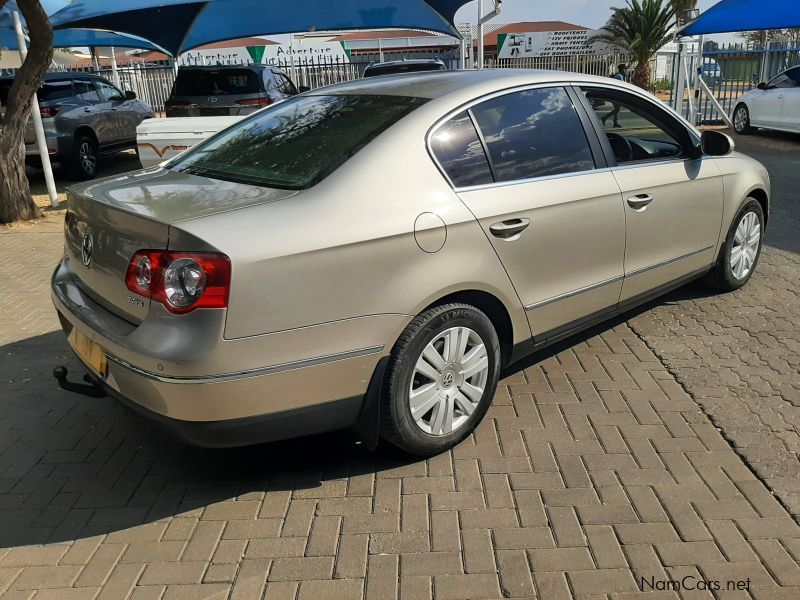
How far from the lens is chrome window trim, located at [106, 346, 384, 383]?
254 cm

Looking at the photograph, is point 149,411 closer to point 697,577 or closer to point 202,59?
point 697,577

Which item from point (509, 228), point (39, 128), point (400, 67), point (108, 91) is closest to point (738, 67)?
point (400, 67)

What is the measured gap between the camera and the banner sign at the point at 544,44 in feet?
112

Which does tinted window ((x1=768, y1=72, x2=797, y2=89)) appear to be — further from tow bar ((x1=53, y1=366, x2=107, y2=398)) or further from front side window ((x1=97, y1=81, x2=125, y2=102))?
tow bar ((x1=53, y1=366, x2=107, y2=398))

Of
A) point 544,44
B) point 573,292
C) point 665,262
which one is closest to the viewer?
point 573,292

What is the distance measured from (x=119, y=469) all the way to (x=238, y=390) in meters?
1.08

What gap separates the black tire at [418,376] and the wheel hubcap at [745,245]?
2690 mm

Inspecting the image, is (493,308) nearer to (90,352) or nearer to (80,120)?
(90,352)

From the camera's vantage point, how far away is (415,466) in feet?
10.6

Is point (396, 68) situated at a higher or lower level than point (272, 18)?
lower

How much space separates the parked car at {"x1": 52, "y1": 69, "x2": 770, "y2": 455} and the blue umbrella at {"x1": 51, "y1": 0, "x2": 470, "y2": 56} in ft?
38.9

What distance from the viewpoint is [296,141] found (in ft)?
11.1

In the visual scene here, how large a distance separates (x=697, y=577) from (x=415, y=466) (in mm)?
1242

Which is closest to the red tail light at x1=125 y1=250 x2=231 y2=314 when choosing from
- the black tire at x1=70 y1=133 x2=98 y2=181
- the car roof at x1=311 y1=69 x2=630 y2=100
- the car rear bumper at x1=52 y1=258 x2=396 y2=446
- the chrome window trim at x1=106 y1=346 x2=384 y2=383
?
the car rear bumper at x1=52 y1=258 x2=396 y2=446
